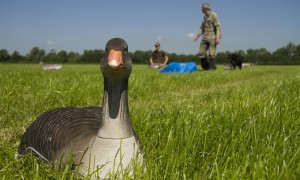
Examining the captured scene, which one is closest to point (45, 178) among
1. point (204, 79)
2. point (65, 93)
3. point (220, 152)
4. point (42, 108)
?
point (220, 152)

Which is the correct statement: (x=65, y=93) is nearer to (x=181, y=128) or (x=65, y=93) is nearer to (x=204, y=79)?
(x=181, y=128)

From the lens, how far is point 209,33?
52.7 feet

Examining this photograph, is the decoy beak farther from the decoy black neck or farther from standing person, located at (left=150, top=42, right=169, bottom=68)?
standing person, located at (left=150, top=42, right=169, bottom=68)

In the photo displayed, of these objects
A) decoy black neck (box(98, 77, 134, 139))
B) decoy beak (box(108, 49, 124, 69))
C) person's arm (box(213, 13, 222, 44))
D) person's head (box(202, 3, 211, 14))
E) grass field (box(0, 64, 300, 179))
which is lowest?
grass field (box(0, 64, 300, 179))

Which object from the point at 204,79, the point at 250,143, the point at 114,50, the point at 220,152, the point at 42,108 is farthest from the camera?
the point at 204,79

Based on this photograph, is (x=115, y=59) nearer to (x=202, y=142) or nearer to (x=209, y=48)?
(x=202, y=142)

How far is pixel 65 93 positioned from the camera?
563cm

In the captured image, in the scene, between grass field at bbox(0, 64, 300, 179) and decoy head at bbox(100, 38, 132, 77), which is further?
grass field at bbox(0, 64, 300, 179)

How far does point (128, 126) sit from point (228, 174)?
0.67 meters

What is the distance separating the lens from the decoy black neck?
2.00 metres

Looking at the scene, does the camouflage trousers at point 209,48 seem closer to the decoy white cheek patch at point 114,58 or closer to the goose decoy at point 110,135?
the goose decoy at point 110,135

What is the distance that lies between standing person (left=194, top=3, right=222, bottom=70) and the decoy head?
1435cm

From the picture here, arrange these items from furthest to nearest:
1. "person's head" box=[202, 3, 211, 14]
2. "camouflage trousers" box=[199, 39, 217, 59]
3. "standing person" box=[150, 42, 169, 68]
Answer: "standing person" box=[150, 42, 169, 68] < "camouflage trousers" box=[199, 39, 217, 59] < "person's head" box=[202, 3, 211, 14]

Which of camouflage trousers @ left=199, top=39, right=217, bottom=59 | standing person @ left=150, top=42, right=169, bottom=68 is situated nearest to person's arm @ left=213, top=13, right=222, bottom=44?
camouflage trousers @ left=199, top=39, right=217, bottom=59
